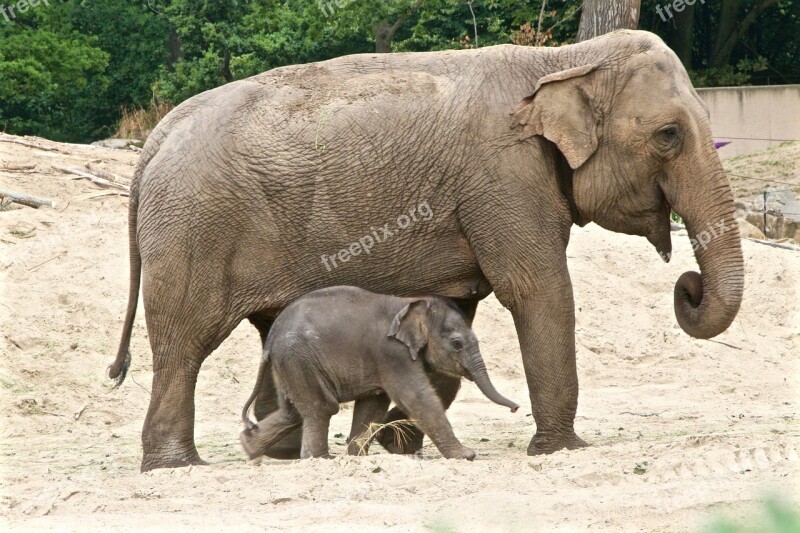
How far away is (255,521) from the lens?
600 cm

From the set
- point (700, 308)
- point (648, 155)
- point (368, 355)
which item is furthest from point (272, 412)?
point (648, 155)

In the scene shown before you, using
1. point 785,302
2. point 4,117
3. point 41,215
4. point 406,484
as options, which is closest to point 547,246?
point 406,484

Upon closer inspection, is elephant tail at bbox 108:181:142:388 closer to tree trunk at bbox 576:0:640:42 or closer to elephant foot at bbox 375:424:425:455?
elephant foot at bbox 375:424:425:455

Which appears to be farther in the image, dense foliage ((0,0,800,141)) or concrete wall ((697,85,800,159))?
dense foliage ((0,0,800,141))

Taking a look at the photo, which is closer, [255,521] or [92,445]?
[255,521]

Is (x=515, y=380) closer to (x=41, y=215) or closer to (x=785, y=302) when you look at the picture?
(x=785, y=302)

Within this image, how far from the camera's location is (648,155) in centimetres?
800

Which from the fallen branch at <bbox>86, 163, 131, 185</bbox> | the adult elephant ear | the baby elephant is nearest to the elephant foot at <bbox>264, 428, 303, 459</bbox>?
the baby elephant

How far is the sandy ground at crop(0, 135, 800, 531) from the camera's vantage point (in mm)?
6000

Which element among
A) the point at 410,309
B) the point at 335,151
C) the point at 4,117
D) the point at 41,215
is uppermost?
the point at 335,151

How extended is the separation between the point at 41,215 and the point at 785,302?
26.8 feet

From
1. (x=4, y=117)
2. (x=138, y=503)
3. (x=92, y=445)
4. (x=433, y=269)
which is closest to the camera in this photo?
(x=138, y=503)

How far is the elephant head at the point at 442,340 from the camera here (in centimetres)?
781
